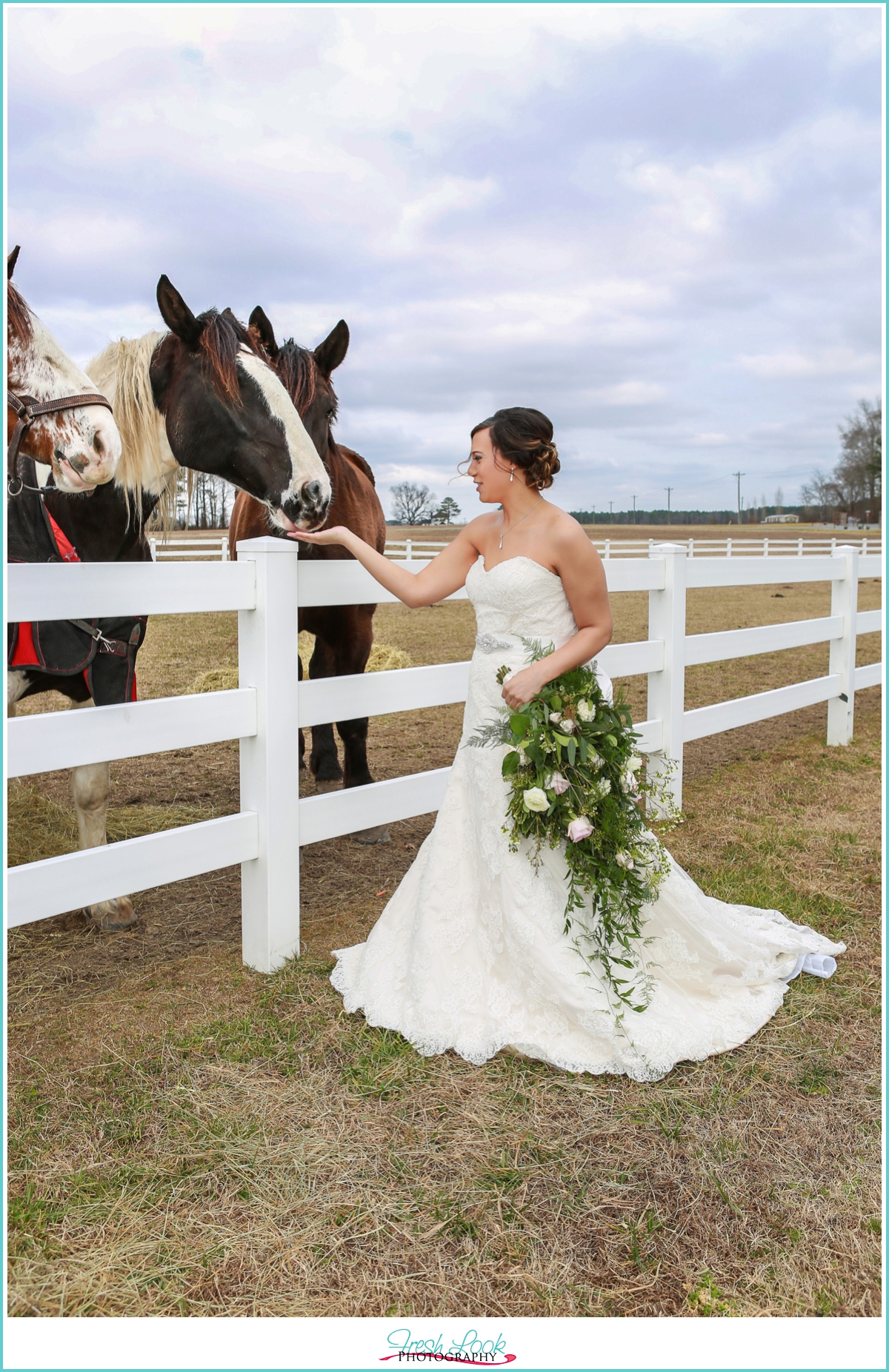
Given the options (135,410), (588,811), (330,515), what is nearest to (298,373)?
(330,515)

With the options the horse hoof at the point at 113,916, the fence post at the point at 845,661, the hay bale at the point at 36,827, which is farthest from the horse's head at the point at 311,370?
the fence post at the point at 845,661

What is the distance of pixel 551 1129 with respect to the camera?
7.32 feet

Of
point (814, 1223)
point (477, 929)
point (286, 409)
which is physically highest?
point (286, 409)

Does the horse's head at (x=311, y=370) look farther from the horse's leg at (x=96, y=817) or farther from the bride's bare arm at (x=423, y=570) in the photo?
the horse's leg at (x=96, y=817)

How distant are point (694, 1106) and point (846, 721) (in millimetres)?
5428

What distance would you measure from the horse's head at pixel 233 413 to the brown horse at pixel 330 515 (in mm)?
514

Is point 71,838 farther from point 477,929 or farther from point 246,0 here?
point 246,0

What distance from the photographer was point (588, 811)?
260cm

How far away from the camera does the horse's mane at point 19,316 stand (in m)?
2.47

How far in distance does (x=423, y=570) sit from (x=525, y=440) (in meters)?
0.61

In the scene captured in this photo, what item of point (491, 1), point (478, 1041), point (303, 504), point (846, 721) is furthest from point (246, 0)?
point (846, 721)

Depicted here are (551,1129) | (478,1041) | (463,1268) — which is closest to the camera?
(463,1268)

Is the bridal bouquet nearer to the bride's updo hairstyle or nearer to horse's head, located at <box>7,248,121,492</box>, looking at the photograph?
the bride's updo hairstyle

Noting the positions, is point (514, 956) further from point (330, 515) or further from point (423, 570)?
point (330, 515)
